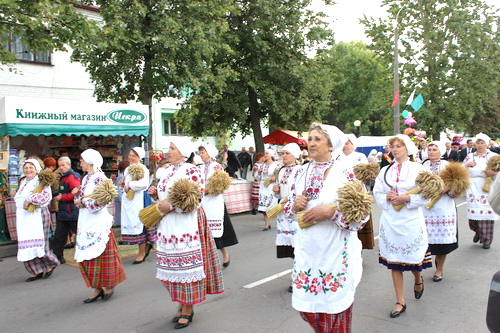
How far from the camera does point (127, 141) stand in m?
12.6

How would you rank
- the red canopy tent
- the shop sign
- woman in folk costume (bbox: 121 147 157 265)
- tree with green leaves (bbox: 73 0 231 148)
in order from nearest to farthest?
woman in folk costume (bbox: 121 147 157 265) → the shop sign → tree with green leaves (bbox: 73 0 231 148) → the red canopy tent

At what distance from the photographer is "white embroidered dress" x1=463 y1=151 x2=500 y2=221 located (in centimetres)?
780

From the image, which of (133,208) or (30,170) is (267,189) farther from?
(30,170)

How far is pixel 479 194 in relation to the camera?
26.3 ft

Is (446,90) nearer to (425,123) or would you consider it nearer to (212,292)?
(425,123)

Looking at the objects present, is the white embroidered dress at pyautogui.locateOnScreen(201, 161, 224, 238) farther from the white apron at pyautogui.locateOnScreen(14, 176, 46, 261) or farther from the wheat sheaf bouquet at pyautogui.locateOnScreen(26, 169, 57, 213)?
the white apron at pyautogui.locateOnScreen(14, 176, 46, 261)

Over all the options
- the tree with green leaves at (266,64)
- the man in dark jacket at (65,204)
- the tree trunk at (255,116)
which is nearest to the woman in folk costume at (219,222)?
the man in dark jacket at (65,204)

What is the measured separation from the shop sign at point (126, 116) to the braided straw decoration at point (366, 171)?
7.32 metres

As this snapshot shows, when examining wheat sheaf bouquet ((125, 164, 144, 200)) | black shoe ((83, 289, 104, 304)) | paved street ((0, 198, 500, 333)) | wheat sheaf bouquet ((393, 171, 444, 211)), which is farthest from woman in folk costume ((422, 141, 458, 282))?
Answer: wheat sheaf bouquet ((125, 164, 144, 200))

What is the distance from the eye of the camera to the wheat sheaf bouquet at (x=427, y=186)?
4.55 metres

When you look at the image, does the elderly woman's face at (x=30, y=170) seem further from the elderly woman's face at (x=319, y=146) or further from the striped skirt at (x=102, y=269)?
the elderly woman's face at (x=319, y=146)

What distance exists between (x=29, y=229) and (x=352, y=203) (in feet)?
17.7

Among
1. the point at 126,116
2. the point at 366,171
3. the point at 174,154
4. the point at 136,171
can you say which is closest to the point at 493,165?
the point at 366,171

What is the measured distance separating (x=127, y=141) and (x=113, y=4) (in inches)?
147
